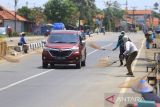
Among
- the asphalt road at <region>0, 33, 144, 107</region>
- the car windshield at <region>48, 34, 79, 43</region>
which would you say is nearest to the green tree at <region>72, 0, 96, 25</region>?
the car windshield at <region>48, 34, 79, 43</region>

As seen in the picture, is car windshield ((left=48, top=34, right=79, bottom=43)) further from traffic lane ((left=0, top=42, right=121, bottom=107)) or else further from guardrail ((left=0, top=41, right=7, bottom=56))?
guardrail ((left=0, top=41, right=7, bottom=56))

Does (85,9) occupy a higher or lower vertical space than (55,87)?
higher

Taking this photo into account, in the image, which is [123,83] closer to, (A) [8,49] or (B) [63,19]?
(A) [8,49]

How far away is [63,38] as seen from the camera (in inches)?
1023

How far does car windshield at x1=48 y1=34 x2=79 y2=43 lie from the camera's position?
25.8 metres

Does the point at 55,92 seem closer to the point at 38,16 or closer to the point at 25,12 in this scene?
the point at 38,16

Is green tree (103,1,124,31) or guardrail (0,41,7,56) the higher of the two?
green tree (103,1,124,31)

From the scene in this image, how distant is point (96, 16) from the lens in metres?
144

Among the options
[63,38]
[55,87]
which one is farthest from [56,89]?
[63,38]

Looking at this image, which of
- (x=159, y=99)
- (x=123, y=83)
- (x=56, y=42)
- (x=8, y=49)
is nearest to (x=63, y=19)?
(x=8, y=49)

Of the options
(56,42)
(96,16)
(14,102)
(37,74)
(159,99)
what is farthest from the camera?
(96,16)

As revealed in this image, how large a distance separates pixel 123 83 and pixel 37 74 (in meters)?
4.86

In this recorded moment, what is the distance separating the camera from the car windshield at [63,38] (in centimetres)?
2581

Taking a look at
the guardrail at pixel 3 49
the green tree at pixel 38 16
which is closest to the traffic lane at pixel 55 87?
the guardrail at pixel 3 49
